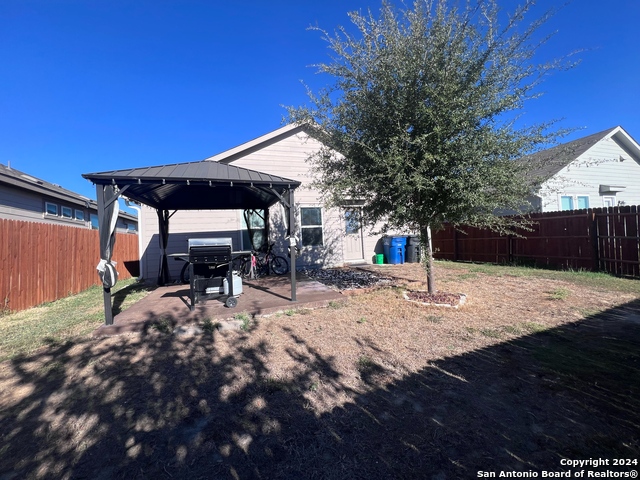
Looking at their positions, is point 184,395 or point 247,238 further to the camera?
point 247,238

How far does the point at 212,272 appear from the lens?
5.46m

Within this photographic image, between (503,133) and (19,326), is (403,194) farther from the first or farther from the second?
(19,326)

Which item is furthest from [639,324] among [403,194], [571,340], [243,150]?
[243,150]

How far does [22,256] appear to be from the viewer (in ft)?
19.7

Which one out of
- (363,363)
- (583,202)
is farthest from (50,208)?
(583,202)

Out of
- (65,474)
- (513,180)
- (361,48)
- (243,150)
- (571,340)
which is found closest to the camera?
(65,474)

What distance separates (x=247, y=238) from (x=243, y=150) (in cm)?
299

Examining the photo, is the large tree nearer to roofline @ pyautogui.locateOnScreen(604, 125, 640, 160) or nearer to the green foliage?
the green foliage

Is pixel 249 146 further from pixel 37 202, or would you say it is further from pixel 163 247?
pixel 37 202

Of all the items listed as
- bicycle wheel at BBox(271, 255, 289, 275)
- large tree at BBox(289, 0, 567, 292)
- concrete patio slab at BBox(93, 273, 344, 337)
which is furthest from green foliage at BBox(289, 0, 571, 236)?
bicycle wheel at BBox(271, 255, 289, 275)

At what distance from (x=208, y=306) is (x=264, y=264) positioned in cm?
386

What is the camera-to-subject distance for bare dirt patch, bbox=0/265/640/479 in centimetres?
195

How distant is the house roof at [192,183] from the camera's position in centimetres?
474

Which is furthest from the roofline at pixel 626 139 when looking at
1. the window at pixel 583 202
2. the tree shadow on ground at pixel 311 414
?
the tree shadow on ground at pixel 311 414
